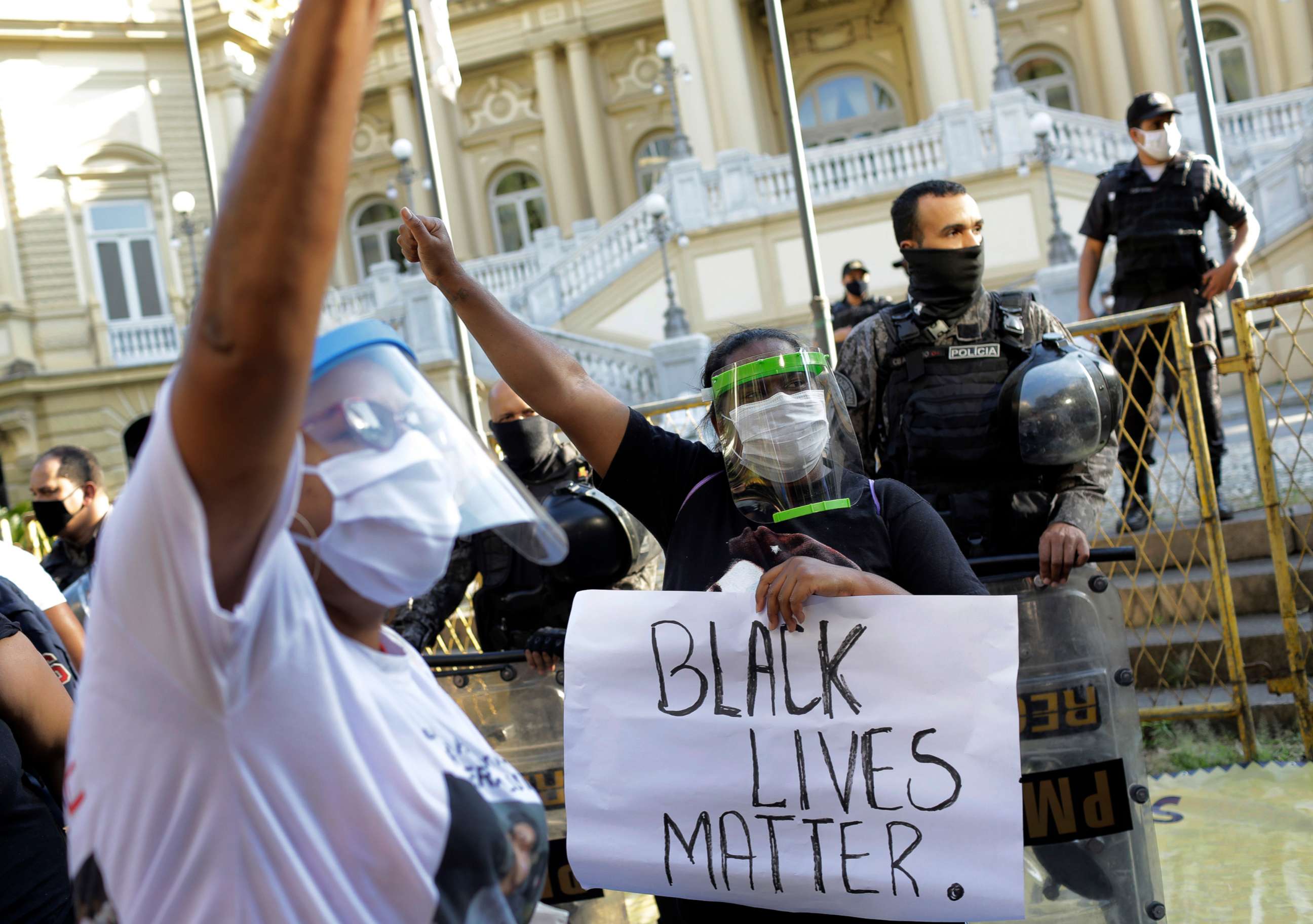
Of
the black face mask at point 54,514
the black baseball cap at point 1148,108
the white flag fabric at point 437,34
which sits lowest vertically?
the black face mask at point 54,514

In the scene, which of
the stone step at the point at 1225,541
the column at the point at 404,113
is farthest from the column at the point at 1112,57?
the stone step at the point at 1225,541

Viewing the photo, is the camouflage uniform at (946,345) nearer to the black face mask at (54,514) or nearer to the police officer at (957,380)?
the police officer at (957,380)

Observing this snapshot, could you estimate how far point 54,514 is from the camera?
509cm

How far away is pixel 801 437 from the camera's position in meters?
2.11

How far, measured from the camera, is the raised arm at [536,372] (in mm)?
2191

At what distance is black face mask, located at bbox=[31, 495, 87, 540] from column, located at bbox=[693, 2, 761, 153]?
21068mm

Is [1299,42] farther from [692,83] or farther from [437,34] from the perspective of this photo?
[437,34]

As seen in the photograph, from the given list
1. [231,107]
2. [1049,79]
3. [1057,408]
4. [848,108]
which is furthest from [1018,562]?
[848,108]

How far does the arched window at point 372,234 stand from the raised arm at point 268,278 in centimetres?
3149

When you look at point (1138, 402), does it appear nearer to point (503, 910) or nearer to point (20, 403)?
point (503, 910)

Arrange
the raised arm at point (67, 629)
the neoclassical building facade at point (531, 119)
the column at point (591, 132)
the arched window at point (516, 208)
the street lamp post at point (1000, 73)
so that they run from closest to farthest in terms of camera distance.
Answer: the raised arm at point (67, 629) < the street lamp post at point (1000, 73) < the neoclassical building facade at point (531, 119) < the column at point (591, 132) < the arched window at point (516, 208)

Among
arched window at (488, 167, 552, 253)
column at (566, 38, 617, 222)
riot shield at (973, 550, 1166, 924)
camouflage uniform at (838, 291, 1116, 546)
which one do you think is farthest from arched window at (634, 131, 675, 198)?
riot shield at (973, 550, 1166, 924)

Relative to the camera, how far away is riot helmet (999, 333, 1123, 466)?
292 cm

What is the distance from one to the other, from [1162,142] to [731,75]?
808 inches
